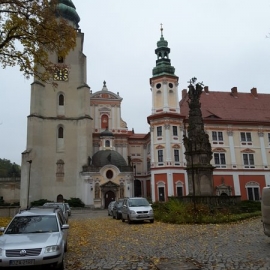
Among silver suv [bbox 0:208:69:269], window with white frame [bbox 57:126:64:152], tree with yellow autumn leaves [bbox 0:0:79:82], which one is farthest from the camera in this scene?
window with white frame [bbox 57:126:64:152]

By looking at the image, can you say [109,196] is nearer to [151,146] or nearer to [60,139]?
[151,146]

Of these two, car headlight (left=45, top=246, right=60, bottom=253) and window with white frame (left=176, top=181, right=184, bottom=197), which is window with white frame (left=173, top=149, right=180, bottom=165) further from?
car headlight (left=45, top=246, right=60, bottom=253)

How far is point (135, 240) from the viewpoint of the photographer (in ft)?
39.5

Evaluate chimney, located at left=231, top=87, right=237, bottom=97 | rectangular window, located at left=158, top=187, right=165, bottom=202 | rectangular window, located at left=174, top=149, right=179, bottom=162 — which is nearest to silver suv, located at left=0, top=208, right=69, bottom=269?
rectangular window, located at left=158, top=187, right=165, bottom=202

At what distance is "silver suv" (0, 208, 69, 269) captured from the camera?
22.3 ft

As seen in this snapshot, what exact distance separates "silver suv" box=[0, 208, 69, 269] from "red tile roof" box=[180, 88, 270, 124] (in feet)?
138

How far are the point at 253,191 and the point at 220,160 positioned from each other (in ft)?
21.8

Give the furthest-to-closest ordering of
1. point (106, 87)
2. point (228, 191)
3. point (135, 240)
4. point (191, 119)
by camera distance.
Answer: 1. point (106, 87)
2. point (228, 191)
3. point (191, 119)
4. point (135, 240)

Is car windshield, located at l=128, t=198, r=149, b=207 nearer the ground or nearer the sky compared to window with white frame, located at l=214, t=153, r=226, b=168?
nearer the ground

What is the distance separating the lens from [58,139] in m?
49.7

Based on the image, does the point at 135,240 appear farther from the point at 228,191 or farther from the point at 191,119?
the point at 228,191

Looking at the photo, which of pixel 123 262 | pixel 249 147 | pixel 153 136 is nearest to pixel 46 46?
pixel 123 262

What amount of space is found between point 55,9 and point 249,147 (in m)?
41.3

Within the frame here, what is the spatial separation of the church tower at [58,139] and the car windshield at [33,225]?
38.3 meters
